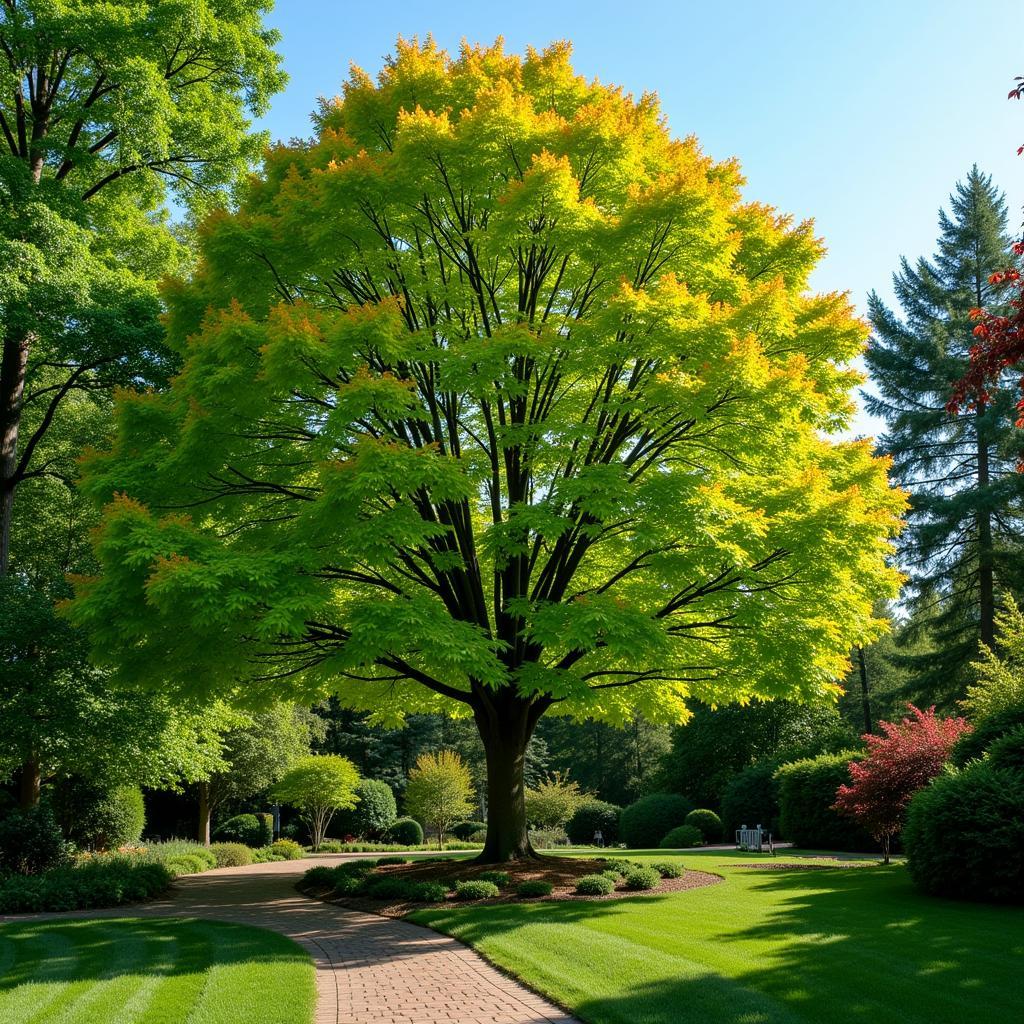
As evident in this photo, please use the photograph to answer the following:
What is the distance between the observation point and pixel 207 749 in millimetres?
19672

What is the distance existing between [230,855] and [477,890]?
14.8 m

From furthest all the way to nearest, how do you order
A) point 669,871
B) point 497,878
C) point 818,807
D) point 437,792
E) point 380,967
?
1. point 437,792
2. point 818,807
3. point 669,871
4. point 497,878
5. point 380,967

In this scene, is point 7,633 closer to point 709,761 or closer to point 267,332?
point 267,332

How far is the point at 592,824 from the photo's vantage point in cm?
3531

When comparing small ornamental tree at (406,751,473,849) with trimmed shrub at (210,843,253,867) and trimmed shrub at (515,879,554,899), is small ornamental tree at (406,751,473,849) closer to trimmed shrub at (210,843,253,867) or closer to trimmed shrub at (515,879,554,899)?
trimmed shrub at (210,843,253,867)

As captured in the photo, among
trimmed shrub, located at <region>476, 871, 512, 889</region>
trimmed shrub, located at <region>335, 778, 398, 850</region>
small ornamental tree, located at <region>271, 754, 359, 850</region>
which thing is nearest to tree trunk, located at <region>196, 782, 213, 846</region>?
small ornamental tree, located at <region>271, 754, 359, 850</region>

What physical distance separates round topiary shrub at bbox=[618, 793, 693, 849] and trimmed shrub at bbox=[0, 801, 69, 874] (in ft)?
66.6

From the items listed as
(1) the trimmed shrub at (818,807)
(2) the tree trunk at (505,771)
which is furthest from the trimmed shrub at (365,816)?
(2) the tree trunk at (505,771)

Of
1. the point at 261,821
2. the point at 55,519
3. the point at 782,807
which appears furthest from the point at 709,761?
the point at 55,519

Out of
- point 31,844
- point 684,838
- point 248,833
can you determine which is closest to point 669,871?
point 31,844

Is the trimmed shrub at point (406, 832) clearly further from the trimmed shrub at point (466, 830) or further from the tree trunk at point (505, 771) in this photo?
the tree trunk at point (505, 771)

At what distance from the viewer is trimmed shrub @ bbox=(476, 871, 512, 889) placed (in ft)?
44.9

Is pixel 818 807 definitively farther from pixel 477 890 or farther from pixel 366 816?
pixel 366 816

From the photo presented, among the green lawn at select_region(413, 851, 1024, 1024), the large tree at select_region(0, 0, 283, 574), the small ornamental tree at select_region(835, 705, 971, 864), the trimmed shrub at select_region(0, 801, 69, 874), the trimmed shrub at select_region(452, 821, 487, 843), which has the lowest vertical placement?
the trimmed shrub at select_region(452, 821, 487, 843)
